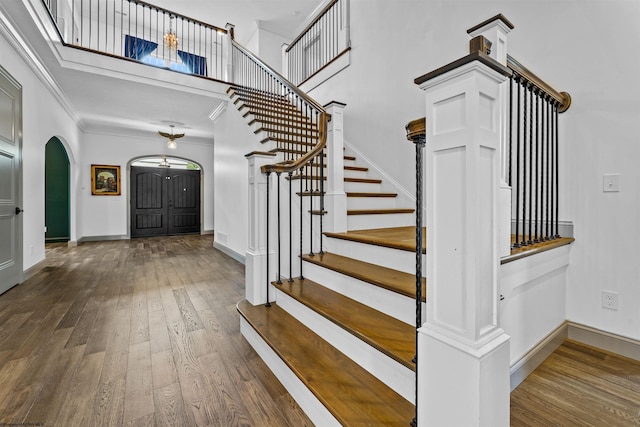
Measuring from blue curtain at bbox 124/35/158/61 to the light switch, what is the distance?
354 inches

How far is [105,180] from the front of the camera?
7.56 metres

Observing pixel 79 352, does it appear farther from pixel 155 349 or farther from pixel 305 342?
pixel 305 342

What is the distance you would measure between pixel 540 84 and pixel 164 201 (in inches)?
347

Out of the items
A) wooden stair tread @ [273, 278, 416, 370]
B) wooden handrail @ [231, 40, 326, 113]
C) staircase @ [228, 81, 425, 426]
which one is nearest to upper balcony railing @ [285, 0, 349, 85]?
wooden handrail @ [231, 40, 326, 113]

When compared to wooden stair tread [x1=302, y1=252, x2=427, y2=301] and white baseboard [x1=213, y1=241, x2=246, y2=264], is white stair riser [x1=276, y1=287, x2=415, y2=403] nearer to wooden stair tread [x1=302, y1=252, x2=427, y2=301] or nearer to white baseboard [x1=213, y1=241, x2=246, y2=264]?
wooden stair tread [x1=302, y1=252, x2=427, y2=301]

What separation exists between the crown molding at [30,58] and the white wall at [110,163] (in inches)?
87.2

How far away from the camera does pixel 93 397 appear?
4.97 feet

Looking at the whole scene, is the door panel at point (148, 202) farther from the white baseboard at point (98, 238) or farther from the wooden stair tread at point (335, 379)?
the wooden stair tread at point (335, 379)

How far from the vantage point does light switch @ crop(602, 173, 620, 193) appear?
6.04 feet

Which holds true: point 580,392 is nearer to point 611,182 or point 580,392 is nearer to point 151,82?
point 611,182

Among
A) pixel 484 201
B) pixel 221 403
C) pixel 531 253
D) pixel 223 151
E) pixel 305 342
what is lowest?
pixel 221 403

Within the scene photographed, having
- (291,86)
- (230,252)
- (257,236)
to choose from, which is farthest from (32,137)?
(257,236)

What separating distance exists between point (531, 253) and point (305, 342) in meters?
1.32

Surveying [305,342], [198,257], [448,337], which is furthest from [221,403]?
[198,257]
